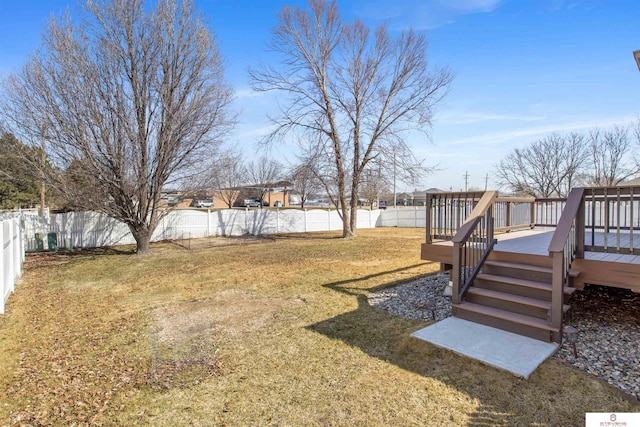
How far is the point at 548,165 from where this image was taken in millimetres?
22000

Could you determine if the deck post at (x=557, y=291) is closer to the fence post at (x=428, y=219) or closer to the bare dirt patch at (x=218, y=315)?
the fence post at (x=428, y=219)

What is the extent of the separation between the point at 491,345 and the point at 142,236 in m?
11.4

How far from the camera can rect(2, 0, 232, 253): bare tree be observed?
9477 mm

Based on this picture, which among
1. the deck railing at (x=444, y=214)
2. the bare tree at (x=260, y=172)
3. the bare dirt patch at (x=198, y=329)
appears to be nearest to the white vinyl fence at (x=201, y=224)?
the bare dirt patch at (x=198, y=329)

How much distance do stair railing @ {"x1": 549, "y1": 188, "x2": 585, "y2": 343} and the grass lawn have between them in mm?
626

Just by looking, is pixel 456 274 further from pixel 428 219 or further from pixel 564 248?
pixel 428 219

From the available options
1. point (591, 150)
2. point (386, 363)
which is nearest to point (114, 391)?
point (386, 363)

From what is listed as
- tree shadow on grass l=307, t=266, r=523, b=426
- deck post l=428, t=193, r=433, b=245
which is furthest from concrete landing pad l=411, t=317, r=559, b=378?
deck post l=428, t=193, r=433, b=245

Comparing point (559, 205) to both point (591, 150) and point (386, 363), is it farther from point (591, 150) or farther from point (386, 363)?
point (591, 150)

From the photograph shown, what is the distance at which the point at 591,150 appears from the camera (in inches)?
827

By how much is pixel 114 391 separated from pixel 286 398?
62.4 inches

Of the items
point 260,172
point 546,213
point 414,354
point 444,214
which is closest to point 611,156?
point 546,213

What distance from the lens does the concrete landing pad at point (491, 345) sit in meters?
3.10

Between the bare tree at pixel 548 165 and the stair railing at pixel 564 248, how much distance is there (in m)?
20.9
